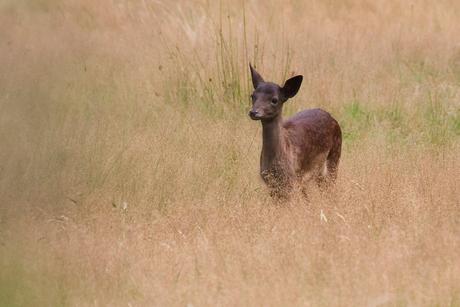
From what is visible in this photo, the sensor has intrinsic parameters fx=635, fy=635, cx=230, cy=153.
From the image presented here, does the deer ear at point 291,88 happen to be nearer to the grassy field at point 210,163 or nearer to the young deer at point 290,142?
the young deer at point 290,142

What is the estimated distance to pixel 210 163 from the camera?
19.2 ft

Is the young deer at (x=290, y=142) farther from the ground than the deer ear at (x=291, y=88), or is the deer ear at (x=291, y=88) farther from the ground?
the deer ear at (x=291, y=88)

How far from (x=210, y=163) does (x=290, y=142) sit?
0.92 metres

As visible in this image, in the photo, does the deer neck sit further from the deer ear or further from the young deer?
the deer ear

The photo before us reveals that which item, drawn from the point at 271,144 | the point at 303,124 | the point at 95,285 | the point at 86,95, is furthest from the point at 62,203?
the point at 86,95

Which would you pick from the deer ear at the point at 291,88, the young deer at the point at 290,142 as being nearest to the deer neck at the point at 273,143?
the young deer at the point at 290,142

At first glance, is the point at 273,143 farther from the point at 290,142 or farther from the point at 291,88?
the point at 291,88

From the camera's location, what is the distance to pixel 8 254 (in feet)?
13.7

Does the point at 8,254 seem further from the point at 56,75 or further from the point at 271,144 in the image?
the point at 56,75

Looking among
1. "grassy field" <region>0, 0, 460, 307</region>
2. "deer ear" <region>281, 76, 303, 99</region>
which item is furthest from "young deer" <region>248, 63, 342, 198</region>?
"grassy field" <region>0, 0, 460, 307</region>

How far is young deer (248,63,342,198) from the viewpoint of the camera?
4.93m

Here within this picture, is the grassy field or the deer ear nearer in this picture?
the grassy field

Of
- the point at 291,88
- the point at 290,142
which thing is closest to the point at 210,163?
the point at 290,142

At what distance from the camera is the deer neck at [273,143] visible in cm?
498
